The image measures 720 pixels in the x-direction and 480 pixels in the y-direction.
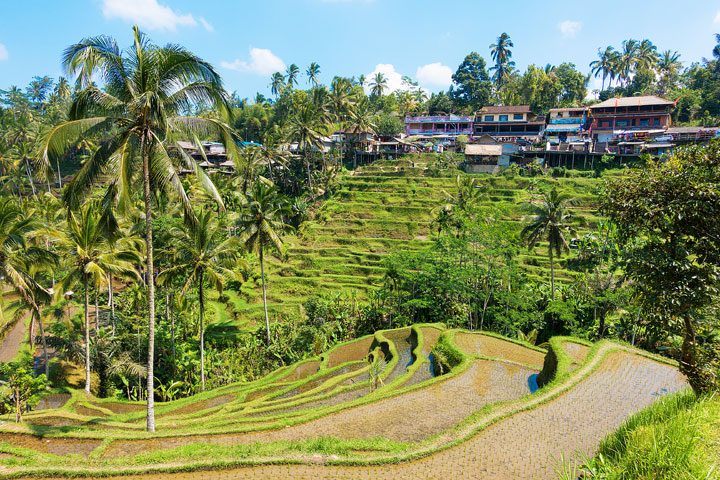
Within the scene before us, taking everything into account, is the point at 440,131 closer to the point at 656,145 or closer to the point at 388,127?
the point at 388,127

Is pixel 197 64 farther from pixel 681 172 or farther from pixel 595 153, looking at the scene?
pixel 595 153

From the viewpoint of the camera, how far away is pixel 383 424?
50.2 ft

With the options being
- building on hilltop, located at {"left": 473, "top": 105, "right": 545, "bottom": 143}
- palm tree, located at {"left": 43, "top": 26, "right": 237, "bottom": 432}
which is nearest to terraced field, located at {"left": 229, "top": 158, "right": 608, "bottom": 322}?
building on hilltop, located at {"left": 473, "top": 105, "right": 545, "bottom": 143}

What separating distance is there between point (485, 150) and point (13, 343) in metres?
56.5

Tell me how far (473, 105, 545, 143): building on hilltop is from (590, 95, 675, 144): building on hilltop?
8.41m

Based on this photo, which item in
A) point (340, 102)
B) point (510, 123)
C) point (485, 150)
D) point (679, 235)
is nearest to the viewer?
point (679, 235)

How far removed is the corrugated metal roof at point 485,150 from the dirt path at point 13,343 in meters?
54.1

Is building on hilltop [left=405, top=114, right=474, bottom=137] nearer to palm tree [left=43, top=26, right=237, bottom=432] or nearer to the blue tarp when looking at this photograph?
the blue tarp

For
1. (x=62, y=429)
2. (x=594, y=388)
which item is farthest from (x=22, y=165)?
(x=594, y=388)

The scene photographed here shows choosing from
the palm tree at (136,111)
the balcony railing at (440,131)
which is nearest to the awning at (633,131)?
the balcony railing at (440,131)

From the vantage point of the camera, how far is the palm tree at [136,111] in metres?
12.7

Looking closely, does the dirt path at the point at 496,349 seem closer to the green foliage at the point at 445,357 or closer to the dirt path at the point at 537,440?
the green foliage at the point at 445,357

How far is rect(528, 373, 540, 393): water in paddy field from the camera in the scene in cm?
2017

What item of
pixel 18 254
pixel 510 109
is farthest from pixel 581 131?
pixel 18 254
